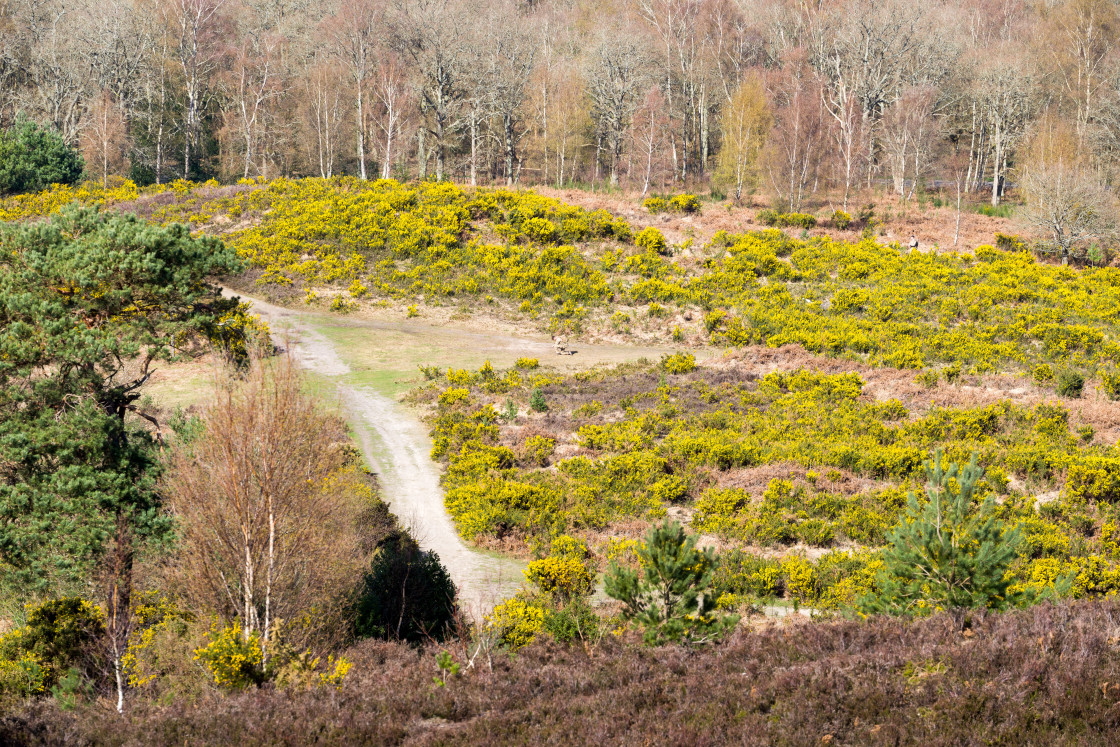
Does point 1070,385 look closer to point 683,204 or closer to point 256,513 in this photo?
point 256,513

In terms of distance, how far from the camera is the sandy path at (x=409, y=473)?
14297 millimetres

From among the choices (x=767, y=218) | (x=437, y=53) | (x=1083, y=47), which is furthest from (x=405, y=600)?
(x=1083, y=47)

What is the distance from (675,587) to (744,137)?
43.0 meters

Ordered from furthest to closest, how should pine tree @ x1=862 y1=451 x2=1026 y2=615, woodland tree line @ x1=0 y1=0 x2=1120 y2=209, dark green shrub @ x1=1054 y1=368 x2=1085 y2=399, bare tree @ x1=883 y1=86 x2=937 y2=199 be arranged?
woodland tree line @ x1=0 y1=0 x2=1120 y2=209
bare tree @ x1=883 y1=86 x2=937 y2=199
dark green shrub @ x1=1054 y1=368 x2=1085 y2=399
pine tree @ x1=862 y1=451 x2=1026 y2=615

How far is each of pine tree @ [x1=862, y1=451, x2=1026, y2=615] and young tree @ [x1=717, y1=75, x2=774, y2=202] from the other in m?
39.9

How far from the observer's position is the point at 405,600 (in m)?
12.6

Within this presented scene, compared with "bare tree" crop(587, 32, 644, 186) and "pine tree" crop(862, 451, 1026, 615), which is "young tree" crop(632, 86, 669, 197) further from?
"pine tree" crop(862, 451, 1026, 615)

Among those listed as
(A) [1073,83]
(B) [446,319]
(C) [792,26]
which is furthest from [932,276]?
(C) [792,26]

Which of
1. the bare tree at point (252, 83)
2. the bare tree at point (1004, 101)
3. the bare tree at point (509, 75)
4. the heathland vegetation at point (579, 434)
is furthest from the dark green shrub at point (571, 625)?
the bare tree at point (1004, 101)

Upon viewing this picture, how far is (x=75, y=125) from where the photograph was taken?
55281 mm

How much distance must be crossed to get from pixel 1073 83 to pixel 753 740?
6781 centimetres

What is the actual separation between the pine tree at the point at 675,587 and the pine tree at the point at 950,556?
2073 millimetres

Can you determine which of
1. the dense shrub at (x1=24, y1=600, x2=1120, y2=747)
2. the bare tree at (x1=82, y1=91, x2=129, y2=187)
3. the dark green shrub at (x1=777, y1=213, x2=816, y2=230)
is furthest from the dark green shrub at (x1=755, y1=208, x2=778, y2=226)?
the bare tree at (x1=82, y1=91, x2=129, y2=187)

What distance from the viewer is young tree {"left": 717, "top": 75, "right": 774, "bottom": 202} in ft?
157
